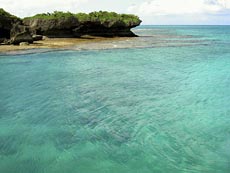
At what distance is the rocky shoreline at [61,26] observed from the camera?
151ft

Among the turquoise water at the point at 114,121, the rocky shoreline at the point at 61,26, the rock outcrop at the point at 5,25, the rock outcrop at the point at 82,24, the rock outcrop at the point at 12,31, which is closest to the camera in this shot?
the turquoise water at the point at 114,121

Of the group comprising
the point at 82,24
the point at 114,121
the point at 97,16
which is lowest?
the point at 114,121

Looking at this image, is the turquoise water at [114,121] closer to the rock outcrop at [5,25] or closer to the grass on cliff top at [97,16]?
the rock outcrop at [5,25]

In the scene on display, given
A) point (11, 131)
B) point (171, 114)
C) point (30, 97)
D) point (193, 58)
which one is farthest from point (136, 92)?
point (193, 58)

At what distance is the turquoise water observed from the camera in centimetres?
1023

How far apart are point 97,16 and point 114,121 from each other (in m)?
56.3

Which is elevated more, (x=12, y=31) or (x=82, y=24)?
(x=82, y=24)

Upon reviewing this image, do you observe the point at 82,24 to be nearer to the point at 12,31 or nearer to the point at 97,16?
the point at 97,16

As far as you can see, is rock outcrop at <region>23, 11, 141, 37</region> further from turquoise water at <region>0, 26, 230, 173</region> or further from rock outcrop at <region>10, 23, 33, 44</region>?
turquoise water at <region>0, 26, 230, 173</region>

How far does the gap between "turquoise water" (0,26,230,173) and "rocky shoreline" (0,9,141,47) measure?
802 inches

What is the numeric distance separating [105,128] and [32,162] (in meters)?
3.50

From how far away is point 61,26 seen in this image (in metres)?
59.2

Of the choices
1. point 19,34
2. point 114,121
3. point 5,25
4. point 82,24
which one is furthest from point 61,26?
point 114,121

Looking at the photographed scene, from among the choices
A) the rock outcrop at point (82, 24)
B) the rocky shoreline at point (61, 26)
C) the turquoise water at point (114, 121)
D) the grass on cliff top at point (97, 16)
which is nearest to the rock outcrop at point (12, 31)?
the rocky shoreline at point (61, 26)
